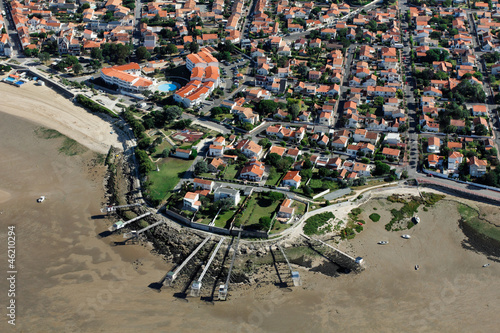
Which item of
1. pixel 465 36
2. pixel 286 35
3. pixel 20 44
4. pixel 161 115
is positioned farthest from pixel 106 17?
pixel 465 36

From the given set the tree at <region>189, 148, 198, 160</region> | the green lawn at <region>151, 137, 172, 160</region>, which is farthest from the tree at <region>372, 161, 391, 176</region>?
the green lawn at <region>151, 137, 172, 160</region>

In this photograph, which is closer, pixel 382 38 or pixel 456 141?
pixel 456 141

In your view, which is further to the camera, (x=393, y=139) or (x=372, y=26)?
(x=372, y=26)

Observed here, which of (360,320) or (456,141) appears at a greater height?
(456,141)

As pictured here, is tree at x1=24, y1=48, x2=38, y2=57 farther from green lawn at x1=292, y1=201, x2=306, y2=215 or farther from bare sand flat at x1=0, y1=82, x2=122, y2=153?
green lawn at x1=292, y1=201, x2=306, y2=215

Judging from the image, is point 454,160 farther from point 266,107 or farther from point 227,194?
point 227,194

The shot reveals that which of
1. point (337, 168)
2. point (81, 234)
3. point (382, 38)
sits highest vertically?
point (382, 38)

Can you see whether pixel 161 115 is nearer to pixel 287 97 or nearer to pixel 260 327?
pixel 287 97

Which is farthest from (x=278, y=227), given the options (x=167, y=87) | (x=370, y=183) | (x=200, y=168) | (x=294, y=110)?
(x=167, y=87)
